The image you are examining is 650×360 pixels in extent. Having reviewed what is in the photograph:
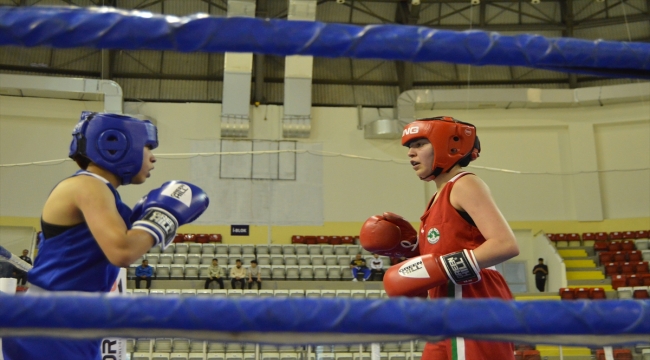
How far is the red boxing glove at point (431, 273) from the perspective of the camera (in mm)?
1736

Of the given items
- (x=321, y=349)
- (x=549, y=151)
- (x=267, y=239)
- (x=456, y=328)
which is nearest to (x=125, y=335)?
(x=456, y=328)

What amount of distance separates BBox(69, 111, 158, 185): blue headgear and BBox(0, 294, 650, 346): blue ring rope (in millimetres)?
773

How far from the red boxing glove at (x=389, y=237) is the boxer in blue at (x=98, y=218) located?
844 millimetres

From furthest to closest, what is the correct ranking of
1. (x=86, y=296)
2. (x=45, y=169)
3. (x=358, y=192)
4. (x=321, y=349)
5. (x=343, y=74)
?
(x=343, y=74) → (x=358, y=192) → (x=45, y=169) → (x=321, y=349) → (x=86, y=296)

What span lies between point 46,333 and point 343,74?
47.2ft

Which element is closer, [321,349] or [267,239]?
[321,349]

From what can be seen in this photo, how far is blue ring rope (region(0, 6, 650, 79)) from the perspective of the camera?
3.79 ft

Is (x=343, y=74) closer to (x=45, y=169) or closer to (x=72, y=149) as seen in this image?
(x=45, y=169)

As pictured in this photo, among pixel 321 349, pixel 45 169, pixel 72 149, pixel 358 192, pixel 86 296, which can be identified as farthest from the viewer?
pixel 358 192

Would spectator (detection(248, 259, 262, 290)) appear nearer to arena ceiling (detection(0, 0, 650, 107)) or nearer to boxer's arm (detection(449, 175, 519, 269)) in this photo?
arena ceiling (detection(0, 0, 650, 107))

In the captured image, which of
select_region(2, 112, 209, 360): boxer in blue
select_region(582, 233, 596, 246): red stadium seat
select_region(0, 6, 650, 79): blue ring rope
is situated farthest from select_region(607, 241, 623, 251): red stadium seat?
select_region(2, 112, 209, 360): boxer in blue

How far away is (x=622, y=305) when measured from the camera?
3.61 ft

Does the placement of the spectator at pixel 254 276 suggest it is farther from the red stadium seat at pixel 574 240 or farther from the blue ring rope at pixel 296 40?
the blue ring rope at pixel 296 40

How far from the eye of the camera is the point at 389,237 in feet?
7.77
